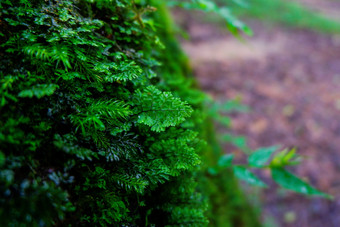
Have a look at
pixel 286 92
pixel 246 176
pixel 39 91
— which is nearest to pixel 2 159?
pixel 39 91

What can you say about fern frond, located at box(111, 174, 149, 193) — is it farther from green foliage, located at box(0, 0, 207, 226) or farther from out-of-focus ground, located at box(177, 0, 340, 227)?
out-of-focus ground, located at box(177, 0, 340, 227)

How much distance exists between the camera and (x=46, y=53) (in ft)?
2.23

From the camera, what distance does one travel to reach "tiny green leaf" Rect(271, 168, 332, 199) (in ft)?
3.77

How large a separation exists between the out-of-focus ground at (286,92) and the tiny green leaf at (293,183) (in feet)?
9.86

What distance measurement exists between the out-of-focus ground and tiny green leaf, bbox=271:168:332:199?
118 inches

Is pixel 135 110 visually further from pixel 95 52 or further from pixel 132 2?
pixel 132 2

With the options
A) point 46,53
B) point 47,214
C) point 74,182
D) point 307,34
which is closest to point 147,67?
point 46,53

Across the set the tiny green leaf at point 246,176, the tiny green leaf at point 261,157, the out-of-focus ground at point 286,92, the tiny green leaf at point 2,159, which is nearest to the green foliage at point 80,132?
the tiny green leaf at point 2,159

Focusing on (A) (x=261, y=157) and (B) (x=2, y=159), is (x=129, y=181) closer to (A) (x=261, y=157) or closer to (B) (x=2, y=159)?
(B) (x=2, y=159)

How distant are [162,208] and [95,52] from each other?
592mm

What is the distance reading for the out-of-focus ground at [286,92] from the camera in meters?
3.88

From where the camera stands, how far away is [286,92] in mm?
5918

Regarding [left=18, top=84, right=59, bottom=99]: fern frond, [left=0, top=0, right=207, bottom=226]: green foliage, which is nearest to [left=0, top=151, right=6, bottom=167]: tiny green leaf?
[left=0, top=0, right=207, bottom=226]: green foliage

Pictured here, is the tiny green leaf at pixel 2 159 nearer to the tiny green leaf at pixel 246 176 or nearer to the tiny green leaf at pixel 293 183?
the tiny green leaf at pixel 246 176
